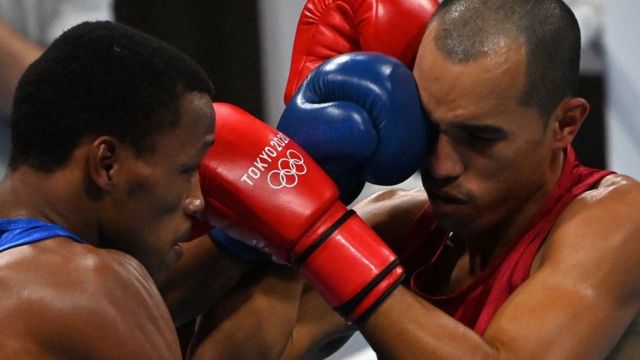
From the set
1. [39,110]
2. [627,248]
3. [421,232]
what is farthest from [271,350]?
[39,110]

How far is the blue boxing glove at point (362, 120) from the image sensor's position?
1.55 metres

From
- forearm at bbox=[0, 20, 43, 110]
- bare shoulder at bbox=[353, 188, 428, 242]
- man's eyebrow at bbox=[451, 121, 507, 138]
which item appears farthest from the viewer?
forearm at bbox=[0, 20, 43, 110]

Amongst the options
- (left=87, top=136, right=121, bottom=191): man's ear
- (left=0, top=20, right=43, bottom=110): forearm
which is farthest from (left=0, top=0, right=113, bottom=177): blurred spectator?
(left=87, top=136, right=121, bottom=191): man's ear

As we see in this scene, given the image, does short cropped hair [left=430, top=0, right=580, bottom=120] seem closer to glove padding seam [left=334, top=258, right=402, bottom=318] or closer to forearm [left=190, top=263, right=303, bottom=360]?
glove padding seam [left=334, top=258, right=402, bottom=318]

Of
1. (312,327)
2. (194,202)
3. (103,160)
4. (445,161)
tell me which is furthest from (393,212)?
(103,160)

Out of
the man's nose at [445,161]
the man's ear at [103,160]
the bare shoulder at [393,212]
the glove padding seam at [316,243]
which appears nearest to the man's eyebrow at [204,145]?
the man's ear at [103,160]

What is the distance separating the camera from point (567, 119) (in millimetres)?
1636

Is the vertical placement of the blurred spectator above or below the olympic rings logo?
below

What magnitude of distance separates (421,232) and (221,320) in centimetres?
36

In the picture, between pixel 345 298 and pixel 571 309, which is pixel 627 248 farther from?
pixel 345 298

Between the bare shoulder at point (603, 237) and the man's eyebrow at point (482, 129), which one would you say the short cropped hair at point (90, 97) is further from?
the bare shoulder at point (603, 237)

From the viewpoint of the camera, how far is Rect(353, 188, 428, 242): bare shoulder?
6.15 ft

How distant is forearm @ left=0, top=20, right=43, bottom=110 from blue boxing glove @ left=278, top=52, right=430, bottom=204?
0.72m

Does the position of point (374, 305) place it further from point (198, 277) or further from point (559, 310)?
point (198, 277)
